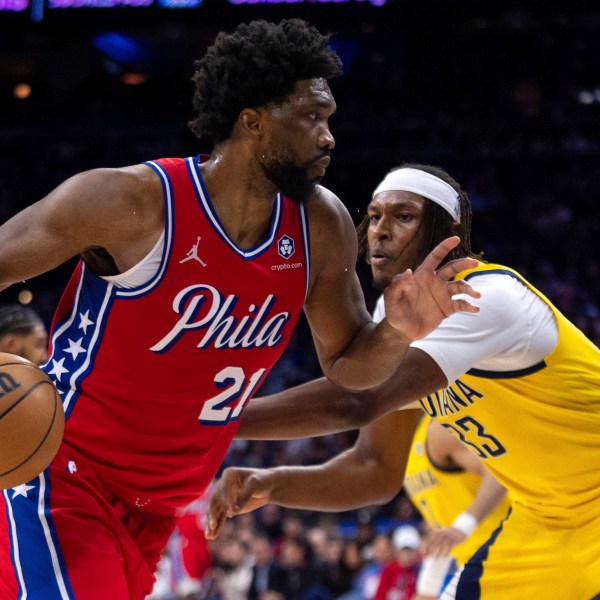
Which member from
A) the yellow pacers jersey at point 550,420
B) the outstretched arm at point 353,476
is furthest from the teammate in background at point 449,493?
the yellow pacers jersey at point 550,420

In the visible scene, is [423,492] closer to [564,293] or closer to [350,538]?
[350,538]

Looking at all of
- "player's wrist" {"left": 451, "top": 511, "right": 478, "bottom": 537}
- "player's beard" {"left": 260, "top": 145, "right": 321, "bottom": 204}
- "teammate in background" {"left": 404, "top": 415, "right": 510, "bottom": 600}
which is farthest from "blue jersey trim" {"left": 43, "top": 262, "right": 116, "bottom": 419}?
"teammate in background" {"left": 404, "top": 415, "right": 510, "bottom": 600}

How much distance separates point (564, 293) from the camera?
46.0 feet

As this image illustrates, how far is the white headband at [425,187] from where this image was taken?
3650mm

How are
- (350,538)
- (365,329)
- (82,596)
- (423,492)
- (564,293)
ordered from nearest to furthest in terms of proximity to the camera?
(82,596)
(365,329)
(423,492)
(350,538)
(564,293)

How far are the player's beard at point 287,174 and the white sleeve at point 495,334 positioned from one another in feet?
2.22

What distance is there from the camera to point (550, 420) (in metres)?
3.34

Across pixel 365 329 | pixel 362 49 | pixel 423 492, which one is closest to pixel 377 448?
pixel 365 329

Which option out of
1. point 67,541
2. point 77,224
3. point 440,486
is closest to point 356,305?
point 77,224

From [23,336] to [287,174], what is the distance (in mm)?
2182

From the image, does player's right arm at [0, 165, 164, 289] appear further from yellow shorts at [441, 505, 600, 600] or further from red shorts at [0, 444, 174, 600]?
yellow shorts at [441, 505, 600, 600]

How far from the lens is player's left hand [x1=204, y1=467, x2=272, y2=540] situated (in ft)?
10.8

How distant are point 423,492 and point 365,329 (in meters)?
2.77

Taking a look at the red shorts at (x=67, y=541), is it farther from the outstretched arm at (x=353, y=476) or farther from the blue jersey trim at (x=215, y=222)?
the blue jersey trim at (x=215, y=222)
